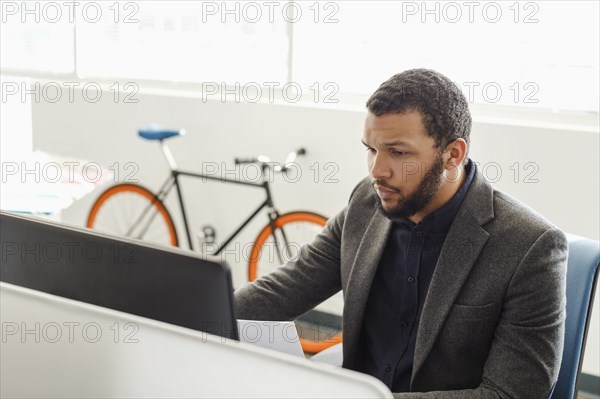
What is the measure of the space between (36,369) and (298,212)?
2.73 m

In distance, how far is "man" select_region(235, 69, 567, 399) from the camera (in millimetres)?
1493

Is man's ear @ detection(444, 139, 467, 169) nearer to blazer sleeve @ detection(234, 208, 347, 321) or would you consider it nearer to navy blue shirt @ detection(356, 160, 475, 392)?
navy blue shirt @ detection(356, 160, 475, 392)

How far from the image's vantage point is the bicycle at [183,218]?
11.6 feet

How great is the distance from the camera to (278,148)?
3600mm

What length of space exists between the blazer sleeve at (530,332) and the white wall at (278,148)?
151 cm

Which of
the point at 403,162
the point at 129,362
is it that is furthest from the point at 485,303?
the point at 129,362

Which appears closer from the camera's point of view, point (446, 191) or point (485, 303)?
point (485, 303)

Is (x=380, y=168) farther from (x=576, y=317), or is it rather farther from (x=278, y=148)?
(x=278, y=148)

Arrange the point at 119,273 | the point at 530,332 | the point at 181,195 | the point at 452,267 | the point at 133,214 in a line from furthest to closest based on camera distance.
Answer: the point at 133,214, the point at 181,195, the point at 452,267, the point at 530,332, the point at 119,273

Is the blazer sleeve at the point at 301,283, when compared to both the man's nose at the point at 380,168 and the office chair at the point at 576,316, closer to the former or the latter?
the man's nose at the point at 380,168

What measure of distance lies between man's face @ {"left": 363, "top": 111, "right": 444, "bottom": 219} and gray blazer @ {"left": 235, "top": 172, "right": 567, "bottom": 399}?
0.09 metres

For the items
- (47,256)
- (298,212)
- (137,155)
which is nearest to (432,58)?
(298,212)

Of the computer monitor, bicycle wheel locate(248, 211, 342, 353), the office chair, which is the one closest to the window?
bicycle wheel locate(248, 211, 342, 353)

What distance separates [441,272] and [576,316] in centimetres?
30
